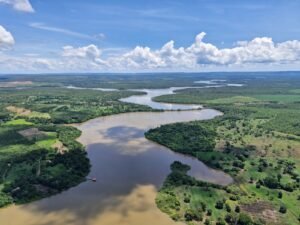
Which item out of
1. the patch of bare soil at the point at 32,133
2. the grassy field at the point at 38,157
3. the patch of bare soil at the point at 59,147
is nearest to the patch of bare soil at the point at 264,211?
the grassy field at the point at 38,157

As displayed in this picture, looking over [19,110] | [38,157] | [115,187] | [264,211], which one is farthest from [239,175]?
[19,110]

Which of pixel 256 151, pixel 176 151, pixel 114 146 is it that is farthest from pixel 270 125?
pixel 114 146

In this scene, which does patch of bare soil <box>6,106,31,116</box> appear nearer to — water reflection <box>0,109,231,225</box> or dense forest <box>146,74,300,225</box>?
water reflection <box>0,109,231,225</box>

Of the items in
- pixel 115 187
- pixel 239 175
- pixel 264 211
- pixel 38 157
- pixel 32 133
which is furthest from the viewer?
pixel 32 133

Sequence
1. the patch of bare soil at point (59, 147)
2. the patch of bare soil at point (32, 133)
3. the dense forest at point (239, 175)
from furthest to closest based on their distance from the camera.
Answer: the patch of bare soil at point (32, 133) → the patch of bare soil at point (59, 147) → the dense forest at point (239, 175)

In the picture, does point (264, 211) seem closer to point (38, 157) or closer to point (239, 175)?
point (239, 175)

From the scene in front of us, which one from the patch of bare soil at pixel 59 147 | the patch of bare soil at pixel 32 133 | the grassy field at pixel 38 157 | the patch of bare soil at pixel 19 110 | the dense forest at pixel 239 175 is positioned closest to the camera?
the dense forest at pixel 239 175

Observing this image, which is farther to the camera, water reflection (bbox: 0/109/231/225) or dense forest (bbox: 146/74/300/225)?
dense forest (bbox: 146/74/300/225)

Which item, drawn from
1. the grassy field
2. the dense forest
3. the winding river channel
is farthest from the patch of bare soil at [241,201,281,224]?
the grassy field

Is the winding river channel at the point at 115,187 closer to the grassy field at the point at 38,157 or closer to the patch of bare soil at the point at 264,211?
the grassy field at the point at 38,157
